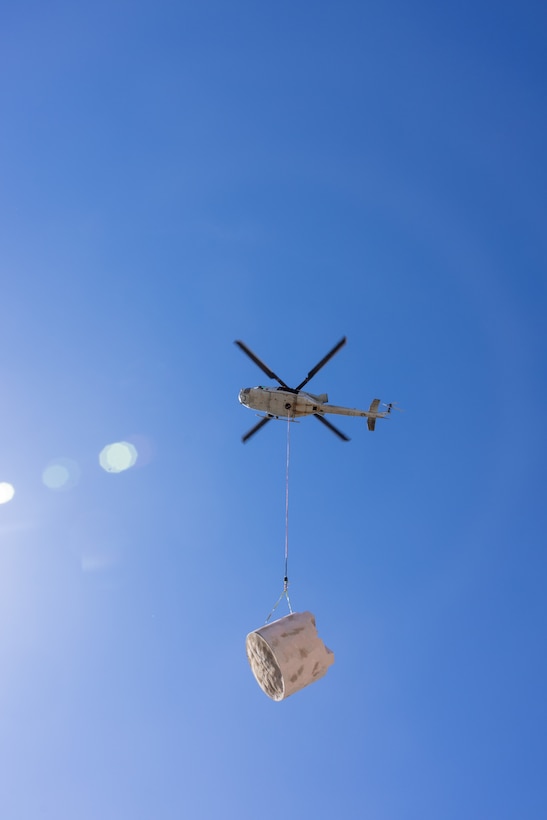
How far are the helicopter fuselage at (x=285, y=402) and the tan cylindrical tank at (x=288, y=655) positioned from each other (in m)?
10.2

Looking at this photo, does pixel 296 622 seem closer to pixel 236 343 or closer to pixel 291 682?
pixel 291 682

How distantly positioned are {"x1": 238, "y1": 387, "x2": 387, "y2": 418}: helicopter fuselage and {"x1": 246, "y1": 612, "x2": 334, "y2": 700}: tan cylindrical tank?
33.4 feet

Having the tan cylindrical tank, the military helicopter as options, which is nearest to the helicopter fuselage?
the military helicopter

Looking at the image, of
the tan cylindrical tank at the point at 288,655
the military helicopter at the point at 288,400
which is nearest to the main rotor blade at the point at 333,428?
the military helicopter at the point at 288,400

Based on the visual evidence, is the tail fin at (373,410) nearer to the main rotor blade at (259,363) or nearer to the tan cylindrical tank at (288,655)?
the main rotor blade at (259,363)

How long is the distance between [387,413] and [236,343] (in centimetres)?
592

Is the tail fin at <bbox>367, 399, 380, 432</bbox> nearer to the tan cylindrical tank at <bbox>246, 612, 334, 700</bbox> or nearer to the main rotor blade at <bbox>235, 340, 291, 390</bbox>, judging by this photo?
the main rotor blade at <bbox>235, 340, 291, 390</bbox>

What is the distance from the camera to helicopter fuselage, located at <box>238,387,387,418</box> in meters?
19.6

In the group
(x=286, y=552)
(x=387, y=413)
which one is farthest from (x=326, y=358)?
(x=286, y=552)

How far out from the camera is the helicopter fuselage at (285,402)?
64.2 feet

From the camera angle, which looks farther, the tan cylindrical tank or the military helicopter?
the military helicopter

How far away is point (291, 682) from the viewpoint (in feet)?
30.6

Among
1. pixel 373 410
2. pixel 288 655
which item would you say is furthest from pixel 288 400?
pixel 288 655

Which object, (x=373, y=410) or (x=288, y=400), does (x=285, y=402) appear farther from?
(x=373, y=410)
